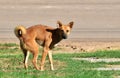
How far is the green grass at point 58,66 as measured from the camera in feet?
43.0

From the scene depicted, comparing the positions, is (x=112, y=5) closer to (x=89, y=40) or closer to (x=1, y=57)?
(x=89, y=40)

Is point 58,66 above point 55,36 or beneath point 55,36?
beneath

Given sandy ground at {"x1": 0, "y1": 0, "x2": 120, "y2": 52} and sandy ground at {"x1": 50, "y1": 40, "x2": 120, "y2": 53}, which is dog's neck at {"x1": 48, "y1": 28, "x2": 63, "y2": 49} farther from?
sandy ground at {"x1": 0, "y1": 0, "x2": 120, "y2": 52}

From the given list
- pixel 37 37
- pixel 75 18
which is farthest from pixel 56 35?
pixel 75 18

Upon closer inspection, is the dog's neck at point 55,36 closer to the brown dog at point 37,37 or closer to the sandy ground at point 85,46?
the brown dog at point 37,37

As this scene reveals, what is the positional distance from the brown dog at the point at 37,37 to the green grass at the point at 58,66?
0.40 metres

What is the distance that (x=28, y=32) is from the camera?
15172mm

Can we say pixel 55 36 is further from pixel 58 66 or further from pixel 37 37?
Answer: pixel 58 66

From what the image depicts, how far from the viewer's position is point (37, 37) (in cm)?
1534

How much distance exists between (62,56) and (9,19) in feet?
31.6

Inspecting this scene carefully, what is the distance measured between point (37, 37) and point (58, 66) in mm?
1047

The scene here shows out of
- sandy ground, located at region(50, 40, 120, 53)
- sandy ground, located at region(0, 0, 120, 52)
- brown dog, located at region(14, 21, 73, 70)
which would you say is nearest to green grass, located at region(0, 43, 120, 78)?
brown dog, located at region(14, 21, 73, 70)

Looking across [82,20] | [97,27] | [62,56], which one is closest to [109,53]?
[62,56]

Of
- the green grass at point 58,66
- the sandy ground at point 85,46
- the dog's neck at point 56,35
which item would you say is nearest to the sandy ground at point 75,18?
the sandy ground at point 85,46
